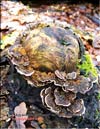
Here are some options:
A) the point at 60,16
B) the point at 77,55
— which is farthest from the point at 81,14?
the point at 77,55

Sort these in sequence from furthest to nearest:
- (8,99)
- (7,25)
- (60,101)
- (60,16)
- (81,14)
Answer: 1. (81,14)
2. (60,16)
3. (7,25)
4. (8,99)
5. (60,101)

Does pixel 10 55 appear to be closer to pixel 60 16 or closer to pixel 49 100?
pixel 49 100

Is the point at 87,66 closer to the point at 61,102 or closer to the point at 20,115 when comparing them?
the point at 61,102

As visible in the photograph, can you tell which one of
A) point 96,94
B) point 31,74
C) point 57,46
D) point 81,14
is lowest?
point 81,14

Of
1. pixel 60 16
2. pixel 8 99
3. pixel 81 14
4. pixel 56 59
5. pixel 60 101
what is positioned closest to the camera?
pixel 60 101

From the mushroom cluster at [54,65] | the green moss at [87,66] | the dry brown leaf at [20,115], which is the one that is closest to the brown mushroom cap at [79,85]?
the mushroom cluster at [54,65]

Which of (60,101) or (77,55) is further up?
(77,55)

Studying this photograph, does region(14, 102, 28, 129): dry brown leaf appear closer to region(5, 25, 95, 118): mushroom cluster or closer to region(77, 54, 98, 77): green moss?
region(5, 25, 95, 118): mushroom cluster

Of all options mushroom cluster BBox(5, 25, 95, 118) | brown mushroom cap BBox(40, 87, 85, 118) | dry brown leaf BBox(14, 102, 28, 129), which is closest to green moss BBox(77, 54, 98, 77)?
mushroom cluster BBox(5, 25, 95, 118)
